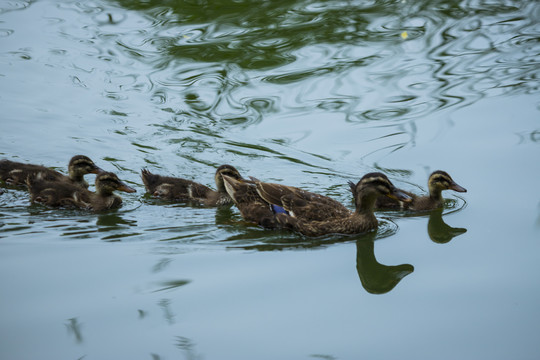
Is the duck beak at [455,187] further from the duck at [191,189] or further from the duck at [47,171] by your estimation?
the duck at [47,171]

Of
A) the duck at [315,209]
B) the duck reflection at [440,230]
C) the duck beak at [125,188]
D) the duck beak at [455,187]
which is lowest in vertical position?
the duck reflection at [440,230]

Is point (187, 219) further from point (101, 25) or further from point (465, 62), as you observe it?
point (101, 25)

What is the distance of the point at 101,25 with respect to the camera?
11.4 meters

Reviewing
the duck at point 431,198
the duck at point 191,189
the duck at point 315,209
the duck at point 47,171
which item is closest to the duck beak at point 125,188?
the duck at point 191,189

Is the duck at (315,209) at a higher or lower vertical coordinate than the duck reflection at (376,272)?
higher

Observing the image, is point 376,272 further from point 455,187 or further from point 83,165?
point 83,165

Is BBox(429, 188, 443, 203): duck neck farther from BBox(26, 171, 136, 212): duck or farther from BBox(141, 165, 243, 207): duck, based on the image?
BBox(26, 171, 136, 212): duck

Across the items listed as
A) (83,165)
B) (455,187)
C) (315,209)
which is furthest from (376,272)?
(83,165)

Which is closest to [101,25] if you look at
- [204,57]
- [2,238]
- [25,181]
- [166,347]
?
[204,57]

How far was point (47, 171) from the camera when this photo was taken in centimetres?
736

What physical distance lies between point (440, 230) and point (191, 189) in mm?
2485

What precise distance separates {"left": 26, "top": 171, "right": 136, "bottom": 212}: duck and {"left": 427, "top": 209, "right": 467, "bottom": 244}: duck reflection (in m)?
2.78

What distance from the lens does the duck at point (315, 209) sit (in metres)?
6.04

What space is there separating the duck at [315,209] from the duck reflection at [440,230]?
1.09ft
